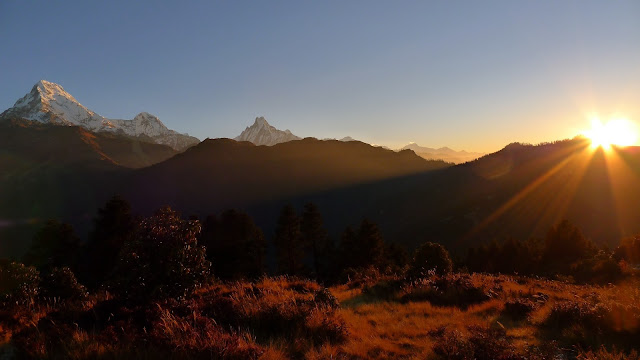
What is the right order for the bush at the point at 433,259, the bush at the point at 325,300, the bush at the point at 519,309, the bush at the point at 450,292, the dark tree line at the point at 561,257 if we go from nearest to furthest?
1. the bush at the point at 325,300
2. the bush at the point at 519,309
3. the bush at the point at 450,292
4. the bush at the point at 433,259
5. the dark tree line at the point at 561,257

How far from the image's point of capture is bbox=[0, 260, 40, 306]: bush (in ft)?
29.2

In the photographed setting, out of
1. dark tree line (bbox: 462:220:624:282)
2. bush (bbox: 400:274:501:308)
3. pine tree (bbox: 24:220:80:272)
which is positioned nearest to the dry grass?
bush (bbox: 400:274:501:308)

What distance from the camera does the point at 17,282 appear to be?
34.3 feet

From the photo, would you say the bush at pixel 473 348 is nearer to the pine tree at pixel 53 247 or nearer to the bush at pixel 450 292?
the bush at pixel 450 292

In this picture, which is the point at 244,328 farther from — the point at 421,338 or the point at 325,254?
the point at 325,254

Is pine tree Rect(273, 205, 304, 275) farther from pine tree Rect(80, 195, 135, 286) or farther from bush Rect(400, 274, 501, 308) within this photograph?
bush Rect(400, 274, 501, 308)

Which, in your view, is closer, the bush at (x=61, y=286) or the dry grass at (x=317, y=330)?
the dry grass at (x=317, y=330)

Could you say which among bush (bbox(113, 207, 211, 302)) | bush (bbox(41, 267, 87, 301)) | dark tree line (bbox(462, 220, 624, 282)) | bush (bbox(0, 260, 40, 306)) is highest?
bush (bbox(113, 207, 211, 302))

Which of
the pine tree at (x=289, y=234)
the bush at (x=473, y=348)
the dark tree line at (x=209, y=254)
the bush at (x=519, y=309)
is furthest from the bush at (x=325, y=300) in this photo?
the pine tree at (x=289, y=234)

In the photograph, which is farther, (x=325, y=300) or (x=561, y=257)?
(x=561, y=257)

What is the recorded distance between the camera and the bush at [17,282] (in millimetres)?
8898

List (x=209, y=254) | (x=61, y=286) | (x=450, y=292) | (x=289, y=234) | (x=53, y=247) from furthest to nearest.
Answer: (x=289, y=234) < (x=209, y=254) < (x=53, y=247) < (x=61, y=286) < (x=450, y=292)

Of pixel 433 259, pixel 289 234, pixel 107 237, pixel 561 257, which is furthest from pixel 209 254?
pixel 561 257

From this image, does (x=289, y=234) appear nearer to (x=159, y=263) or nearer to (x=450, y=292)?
(x=450, y=292)
